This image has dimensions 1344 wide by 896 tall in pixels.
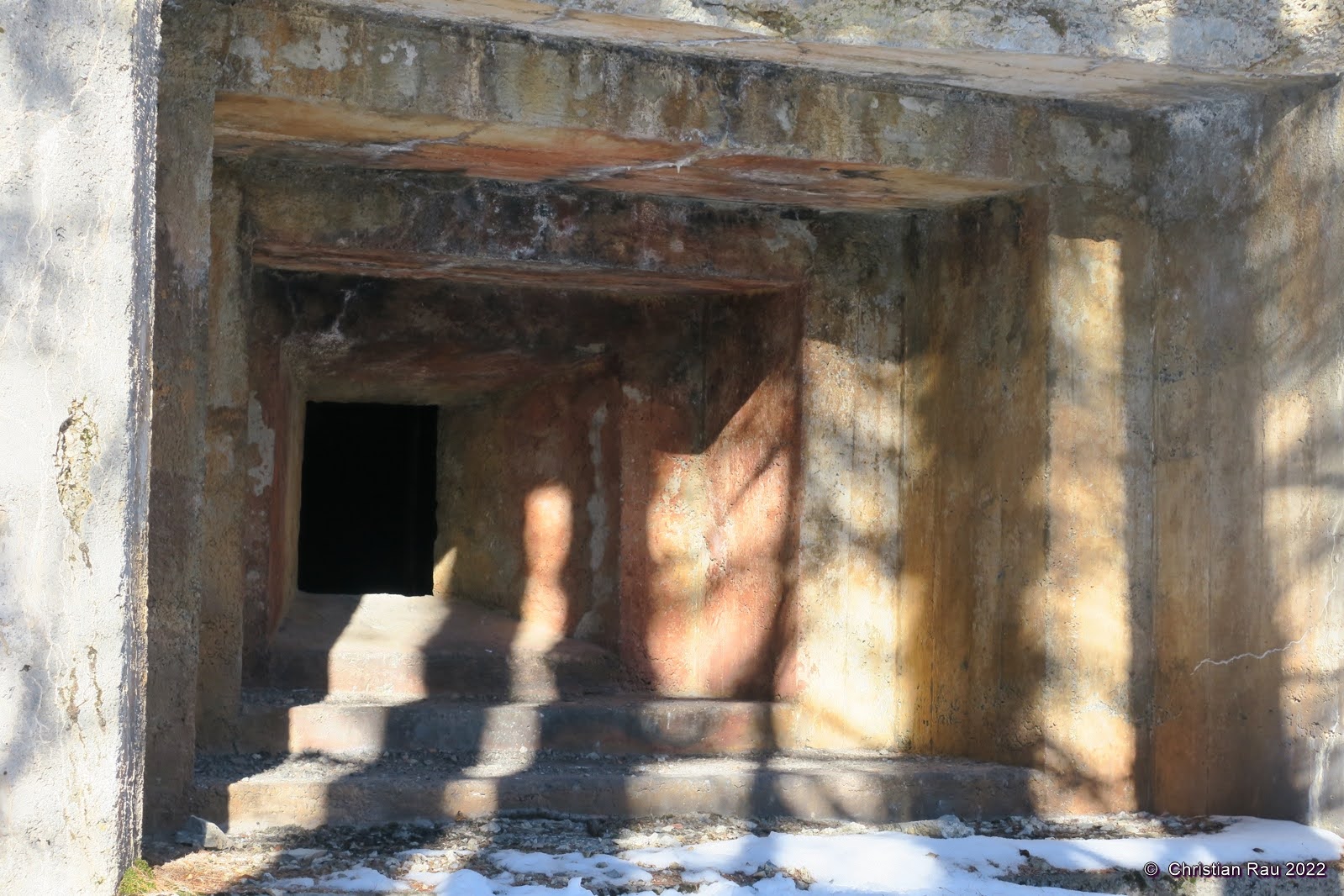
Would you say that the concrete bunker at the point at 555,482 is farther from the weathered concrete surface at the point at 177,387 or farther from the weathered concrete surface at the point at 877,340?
the weathered concrete surface at the point at 177,387

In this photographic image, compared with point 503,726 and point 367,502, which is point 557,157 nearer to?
point 503,726

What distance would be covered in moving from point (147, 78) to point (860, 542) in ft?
9.61

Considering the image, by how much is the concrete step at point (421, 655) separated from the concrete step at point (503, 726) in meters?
0.12

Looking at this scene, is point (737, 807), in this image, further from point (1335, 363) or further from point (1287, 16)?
point (1287, 16)

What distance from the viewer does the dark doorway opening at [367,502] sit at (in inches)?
312

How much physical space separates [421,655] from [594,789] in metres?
1.29

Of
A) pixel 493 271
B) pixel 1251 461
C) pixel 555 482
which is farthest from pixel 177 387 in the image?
pixel 1251 461

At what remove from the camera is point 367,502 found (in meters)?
8.21

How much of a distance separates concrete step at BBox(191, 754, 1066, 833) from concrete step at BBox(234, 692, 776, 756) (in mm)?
112

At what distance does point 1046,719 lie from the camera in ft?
14.1

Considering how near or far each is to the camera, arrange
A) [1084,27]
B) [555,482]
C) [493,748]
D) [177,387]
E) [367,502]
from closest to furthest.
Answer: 1. [177,387]
2. [1084,27]
3. [493,748]
4. [555,482]
5. [367,502]

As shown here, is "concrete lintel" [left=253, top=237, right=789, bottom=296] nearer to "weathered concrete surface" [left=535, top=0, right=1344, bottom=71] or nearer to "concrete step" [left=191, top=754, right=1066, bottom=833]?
"weathered concrete surface" [left=535, top=0, right=1344, bottom=71]

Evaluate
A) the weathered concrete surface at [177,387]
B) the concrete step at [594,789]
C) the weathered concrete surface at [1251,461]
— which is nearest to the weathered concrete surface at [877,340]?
the weathered concrete surface at [1251,461]

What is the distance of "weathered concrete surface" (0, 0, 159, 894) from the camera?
8.60ft
